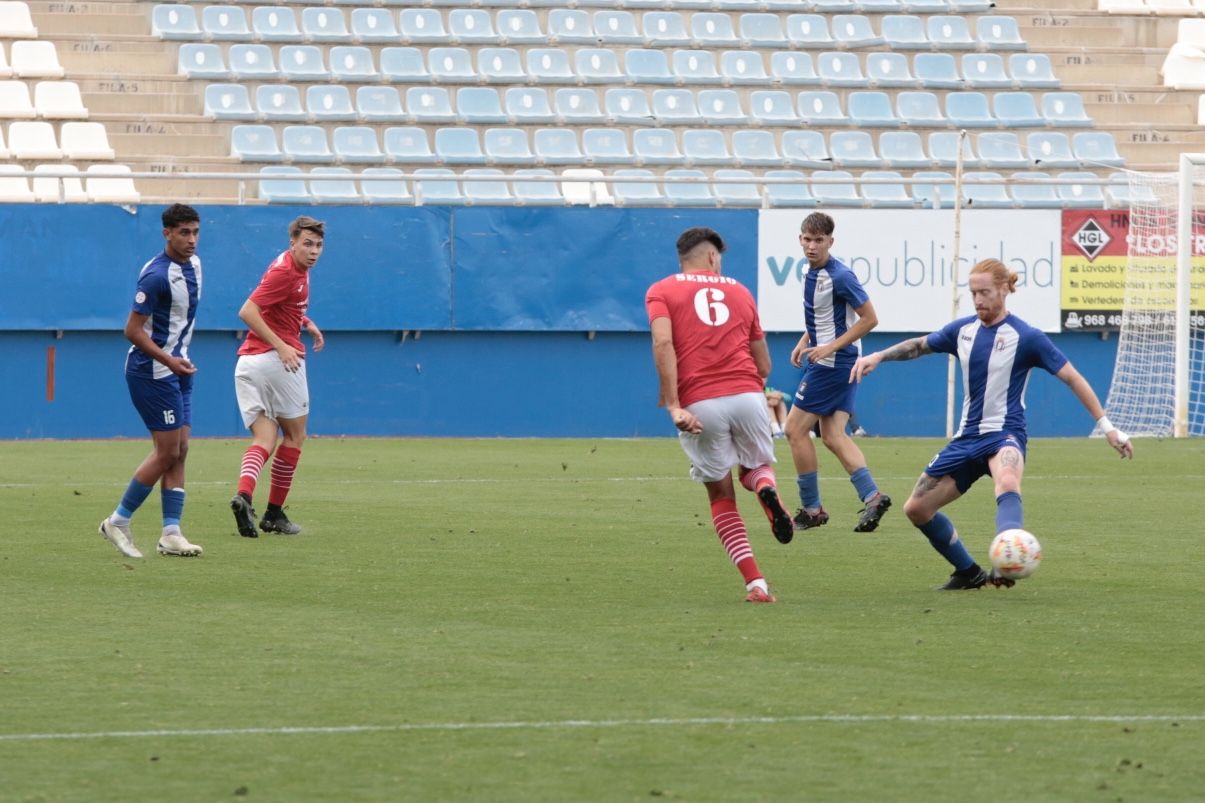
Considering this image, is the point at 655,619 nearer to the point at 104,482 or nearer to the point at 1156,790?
the point at 1156,790

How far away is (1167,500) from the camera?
15.2m

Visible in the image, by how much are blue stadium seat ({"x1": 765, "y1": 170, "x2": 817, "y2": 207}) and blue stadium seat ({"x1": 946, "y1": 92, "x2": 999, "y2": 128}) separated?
336 centimetres

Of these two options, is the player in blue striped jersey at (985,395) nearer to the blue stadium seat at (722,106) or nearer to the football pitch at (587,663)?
the football pitch at (587,663)

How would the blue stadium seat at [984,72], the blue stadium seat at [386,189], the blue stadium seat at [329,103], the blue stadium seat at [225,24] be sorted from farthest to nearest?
the blue stadium seat at [984,72] → the blue stadium seat at [225,24] → the blue stadium seat at [329,103] → the blue stadium seat at [386,189]

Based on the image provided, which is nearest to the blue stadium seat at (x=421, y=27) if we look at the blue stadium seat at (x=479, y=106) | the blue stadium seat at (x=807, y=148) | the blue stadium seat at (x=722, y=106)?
the blue stadium seat at (x=479, y=106)

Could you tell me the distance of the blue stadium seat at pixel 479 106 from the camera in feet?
90.6

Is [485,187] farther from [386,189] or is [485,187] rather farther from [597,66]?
[597,66]

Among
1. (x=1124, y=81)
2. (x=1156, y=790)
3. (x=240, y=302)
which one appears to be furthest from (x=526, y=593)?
(x=1124, y=81)

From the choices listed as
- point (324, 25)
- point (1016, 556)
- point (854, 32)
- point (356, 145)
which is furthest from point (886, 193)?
point (1016, 556)

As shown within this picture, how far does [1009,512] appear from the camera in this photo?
29.9ft

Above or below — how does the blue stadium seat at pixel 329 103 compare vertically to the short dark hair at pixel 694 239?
above

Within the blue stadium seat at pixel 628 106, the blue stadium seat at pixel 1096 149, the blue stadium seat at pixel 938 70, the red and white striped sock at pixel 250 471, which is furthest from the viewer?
the blue stadium seat at pixel 938 70

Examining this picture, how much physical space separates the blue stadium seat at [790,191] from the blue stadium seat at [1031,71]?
5.08 metres

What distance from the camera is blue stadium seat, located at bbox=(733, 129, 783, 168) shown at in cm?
2755
